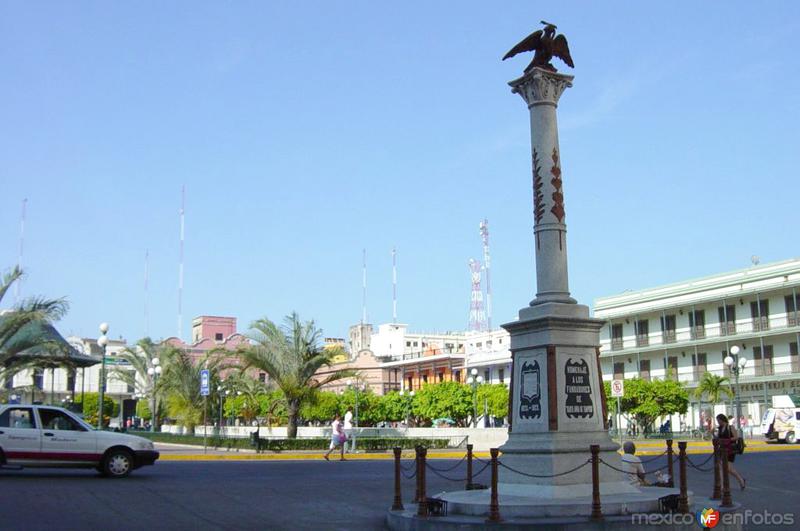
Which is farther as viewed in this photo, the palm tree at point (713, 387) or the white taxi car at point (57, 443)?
the palm tree at point (713, 387)

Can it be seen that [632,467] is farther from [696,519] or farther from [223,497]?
[223,497]

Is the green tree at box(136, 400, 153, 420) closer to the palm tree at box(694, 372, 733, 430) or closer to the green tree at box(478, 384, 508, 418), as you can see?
the green tree at box(478, 384, 508, 418)

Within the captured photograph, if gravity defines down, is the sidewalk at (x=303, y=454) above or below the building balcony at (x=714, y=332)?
below

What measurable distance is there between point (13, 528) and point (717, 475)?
1003cm

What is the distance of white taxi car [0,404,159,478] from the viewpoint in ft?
63.4

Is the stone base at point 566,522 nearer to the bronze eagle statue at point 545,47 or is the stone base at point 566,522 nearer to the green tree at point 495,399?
the bronze eagle statue at point 545,47

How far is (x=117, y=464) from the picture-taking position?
65.6ft

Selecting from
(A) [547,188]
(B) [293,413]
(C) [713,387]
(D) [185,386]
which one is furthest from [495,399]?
(A) [547,188]

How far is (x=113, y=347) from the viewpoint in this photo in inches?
5177

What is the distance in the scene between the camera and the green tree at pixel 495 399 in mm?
67000

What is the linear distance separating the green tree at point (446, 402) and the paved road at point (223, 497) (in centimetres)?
4286

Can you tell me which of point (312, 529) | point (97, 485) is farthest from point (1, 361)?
point (312, 529)

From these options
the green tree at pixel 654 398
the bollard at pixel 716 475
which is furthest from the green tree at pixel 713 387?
the bollard at pixel 716 475

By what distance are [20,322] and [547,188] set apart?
18.3 m
